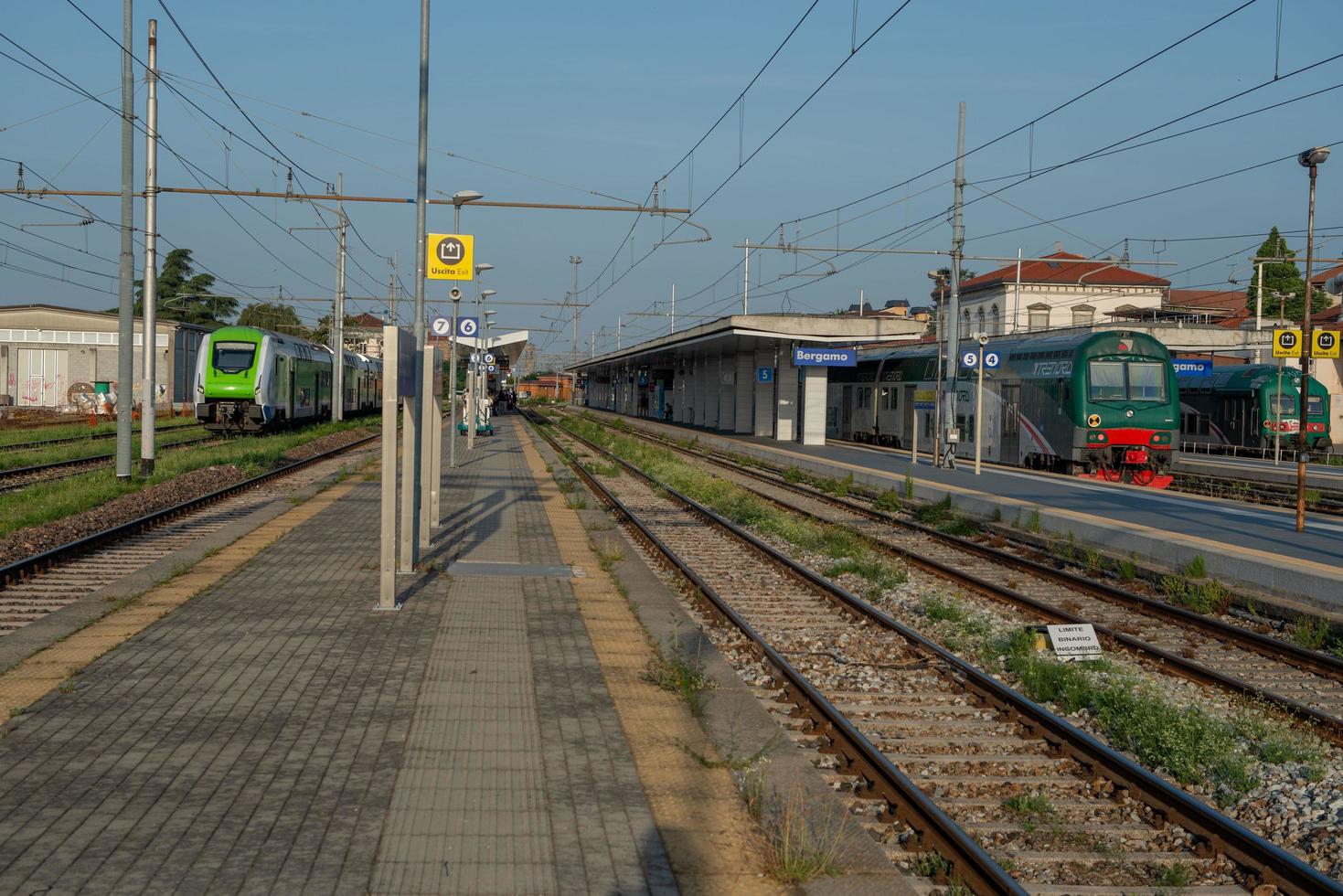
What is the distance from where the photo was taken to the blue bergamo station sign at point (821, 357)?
1430 inches

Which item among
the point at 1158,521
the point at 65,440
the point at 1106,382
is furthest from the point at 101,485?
the point at 1106,382

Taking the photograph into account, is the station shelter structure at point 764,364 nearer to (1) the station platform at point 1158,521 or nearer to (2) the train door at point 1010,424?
(2) the train door at point 1010,424

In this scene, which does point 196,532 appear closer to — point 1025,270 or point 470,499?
point 470,499

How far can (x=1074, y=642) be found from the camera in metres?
9.09

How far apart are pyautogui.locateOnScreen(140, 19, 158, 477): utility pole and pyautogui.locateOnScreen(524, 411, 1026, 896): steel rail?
589 inches

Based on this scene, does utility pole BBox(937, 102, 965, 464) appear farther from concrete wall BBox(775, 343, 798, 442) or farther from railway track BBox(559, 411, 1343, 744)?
concrete wall BBox(775, 343, 798, 442)

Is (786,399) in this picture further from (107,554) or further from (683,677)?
(683,677)

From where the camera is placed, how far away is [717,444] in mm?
40844

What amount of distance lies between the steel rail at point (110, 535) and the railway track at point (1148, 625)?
9.18m

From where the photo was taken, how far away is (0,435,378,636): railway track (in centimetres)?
1040

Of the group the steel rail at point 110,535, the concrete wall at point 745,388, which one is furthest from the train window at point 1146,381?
the concrete wall at point 745,388

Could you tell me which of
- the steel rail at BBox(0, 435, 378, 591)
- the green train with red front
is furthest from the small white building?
the steel rail at BBox(0, 435, 378, 591)

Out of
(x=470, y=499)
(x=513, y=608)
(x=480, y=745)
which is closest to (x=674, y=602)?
(x=513, y=608)

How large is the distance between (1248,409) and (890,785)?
3867 centimetres
